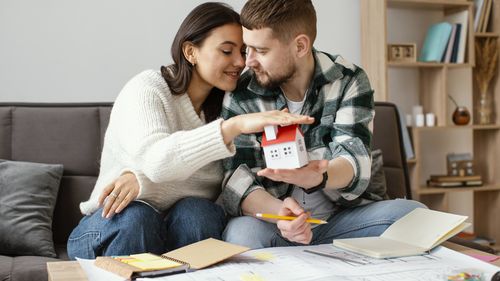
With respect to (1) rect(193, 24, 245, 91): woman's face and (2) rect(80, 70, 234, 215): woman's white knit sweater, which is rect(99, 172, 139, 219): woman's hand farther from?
(1) rect(193, 24, 245, 91): woman's face

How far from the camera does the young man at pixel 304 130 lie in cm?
160

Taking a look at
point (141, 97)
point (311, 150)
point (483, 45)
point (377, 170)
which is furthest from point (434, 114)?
point (141, 97)

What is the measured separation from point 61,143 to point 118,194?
26.4 inches

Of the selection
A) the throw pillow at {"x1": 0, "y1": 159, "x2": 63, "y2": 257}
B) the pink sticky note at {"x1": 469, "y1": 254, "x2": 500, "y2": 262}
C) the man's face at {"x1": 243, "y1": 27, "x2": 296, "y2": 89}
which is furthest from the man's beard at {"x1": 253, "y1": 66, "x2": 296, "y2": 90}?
the throw pillow at {"x1": 0, "y1": 159, "x2": 63, "y2": 257}

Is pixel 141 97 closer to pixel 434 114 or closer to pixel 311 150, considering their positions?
pixel 311 150

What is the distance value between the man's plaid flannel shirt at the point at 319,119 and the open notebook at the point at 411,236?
0.66 ft

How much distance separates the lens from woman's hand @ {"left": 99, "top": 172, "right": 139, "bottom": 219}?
1560mm

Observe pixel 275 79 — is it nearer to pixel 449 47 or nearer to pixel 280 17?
pixel 280 17

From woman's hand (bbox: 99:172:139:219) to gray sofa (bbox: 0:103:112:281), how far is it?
1.77 feet

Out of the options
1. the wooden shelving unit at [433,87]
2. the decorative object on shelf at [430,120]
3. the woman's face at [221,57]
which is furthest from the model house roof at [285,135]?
the decorative object on shelf at [430,120]

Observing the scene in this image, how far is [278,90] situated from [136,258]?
71 centimetres

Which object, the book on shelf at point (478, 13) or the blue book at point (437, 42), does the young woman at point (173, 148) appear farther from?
the book on shelf at point (478, 13)

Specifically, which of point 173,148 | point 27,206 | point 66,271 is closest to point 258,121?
point 173,148

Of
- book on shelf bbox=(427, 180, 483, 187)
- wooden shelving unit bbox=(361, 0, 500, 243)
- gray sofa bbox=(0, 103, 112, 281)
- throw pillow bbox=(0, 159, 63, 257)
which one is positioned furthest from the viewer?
book on shelf bbox=(427, 180, 483, 187)
